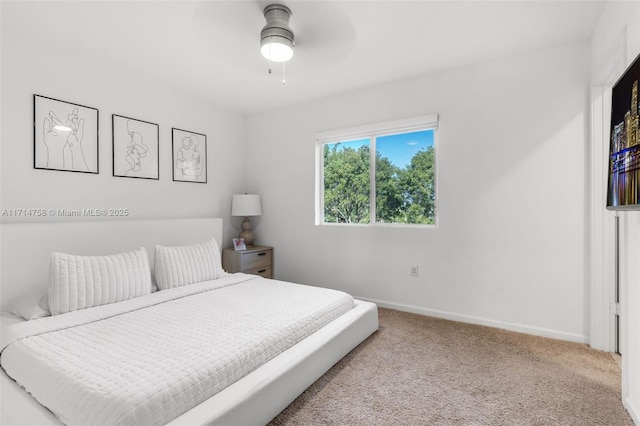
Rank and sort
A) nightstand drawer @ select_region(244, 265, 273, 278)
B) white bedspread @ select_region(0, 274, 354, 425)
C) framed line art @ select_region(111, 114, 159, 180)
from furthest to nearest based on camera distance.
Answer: nightstand drawer @ select_region(244, 265, 273, 278) → framed line art @ select_region(111, 114, 159, 180) → white bedspread @ select_region(0, 274, 354, 425)

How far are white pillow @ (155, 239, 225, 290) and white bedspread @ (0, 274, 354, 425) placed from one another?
0.86ft

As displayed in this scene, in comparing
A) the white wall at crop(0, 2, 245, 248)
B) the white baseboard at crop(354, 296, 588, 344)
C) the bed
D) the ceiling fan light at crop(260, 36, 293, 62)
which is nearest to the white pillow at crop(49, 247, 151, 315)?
the bed

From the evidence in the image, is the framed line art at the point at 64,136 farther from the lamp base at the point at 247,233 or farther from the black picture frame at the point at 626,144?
the black picture frame at the point at 626,144

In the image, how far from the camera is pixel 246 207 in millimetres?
4020

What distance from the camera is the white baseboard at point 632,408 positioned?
1559 mm

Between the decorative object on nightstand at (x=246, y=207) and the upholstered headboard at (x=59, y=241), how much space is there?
2.67 feet

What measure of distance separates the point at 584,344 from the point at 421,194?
182 centimetres

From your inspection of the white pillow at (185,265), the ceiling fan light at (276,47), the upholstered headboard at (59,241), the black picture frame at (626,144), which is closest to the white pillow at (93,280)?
Answer: the white pillow at (185,265)

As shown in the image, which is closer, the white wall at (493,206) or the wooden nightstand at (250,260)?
the white wall at (493,206)

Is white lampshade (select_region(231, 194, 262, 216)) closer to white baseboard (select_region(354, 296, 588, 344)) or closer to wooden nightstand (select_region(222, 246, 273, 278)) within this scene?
wooden nightstand (select_region(222, 246, 273, 278))

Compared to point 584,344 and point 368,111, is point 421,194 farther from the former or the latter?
point 584,344

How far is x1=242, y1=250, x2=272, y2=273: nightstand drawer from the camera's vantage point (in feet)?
12.5

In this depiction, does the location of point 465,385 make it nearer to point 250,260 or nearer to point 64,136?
point 250,260

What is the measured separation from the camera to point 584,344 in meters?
2.50
